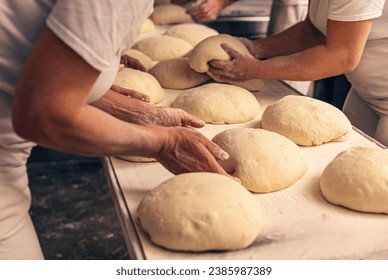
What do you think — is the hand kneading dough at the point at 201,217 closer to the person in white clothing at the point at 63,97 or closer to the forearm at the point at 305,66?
the person in white clothing at the point at 63,97

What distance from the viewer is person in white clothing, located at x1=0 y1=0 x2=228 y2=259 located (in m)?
0.91

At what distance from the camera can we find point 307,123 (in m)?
1.74

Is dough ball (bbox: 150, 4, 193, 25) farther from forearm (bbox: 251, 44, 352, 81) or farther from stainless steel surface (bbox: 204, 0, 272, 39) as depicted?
forearm (bbox: 251, 44, 352, 81)

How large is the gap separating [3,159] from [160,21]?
2.49 m

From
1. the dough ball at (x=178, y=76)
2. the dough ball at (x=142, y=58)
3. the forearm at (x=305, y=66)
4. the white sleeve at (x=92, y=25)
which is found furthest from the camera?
the dough ball at (x=142, y=58)

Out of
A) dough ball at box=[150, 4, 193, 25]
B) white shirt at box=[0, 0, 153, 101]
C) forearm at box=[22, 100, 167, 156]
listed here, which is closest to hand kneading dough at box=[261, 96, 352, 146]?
forearm at box=[22, 100, 167, 156]

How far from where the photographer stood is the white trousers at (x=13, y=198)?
4.25 feet

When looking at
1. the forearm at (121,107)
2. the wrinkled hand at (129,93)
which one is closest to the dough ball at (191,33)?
the wrinkled hand at (129,93)

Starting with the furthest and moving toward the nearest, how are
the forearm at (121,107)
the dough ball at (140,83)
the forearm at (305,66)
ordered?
the dough ball at (140,83) < the forearm at (305,66) < the forearm at (121,107)

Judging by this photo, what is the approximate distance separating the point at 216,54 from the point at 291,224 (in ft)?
3.55

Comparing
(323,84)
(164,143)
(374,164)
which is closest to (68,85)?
(164,143)

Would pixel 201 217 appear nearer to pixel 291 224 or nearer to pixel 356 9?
pixel 291 224

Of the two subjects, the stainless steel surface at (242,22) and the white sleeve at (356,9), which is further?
the stainless steel surface at (242,22)

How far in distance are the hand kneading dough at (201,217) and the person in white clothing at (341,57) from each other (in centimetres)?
91
